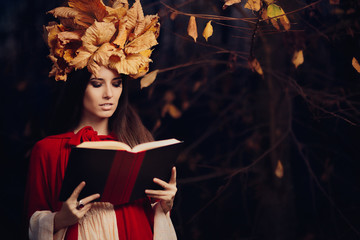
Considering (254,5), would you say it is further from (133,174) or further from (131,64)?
(133,174)

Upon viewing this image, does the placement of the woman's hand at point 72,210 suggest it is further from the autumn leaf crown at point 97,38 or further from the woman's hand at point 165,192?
the autumn leaf crown at point 97,38

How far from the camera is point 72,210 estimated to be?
1.19 metres

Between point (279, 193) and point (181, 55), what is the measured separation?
45.1 inches

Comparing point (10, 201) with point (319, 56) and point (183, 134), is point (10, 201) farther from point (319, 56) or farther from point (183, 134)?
point (319, 56)

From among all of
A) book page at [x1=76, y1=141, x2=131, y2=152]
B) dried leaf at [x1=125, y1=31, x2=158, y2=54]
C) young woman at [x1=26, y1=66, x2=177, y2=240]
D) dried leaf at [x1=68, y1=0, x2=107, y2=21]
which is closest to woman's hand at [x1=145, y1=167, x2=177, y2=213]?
young woman at [x1=26, y1=66, x2=177, y2=240]

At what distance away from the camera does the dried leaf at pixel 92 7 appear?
1323 mm

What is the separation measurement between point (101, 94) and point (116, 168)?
29 cm

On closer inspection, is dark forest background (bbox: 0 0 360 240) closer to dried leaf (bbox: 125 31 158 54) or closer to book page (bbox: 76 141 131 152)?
dried leaf (bbox: 125 31 158 54)

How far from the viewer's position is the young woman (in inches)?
48.4

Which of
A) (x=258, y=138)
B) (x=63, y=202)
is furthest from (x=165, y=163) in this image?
(x=258, y=138)

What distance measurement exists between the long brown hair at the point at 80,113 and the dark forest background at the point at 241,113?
23.6 inches

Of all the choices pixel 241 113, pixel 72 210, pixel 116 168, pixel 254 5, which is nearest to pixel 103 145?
pixel 116 168

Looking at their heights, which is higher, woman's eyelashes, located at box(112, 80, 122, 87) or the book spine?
woman's eyelashes, located at box(112, 80, 122, 87)

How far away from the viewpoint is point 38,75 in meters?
2.43
